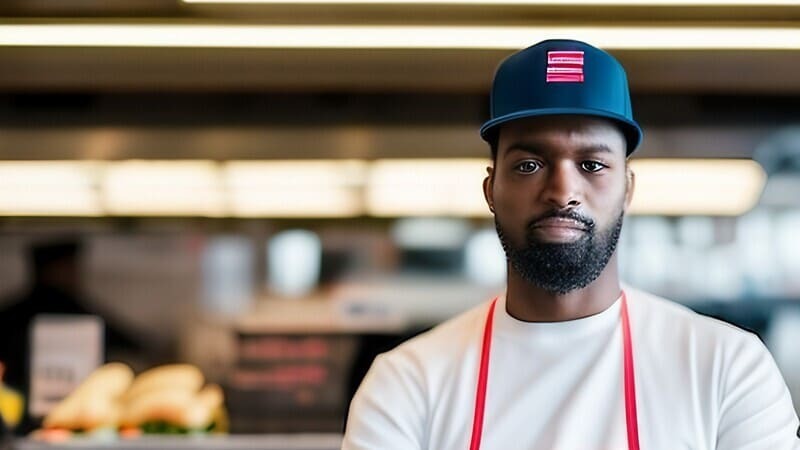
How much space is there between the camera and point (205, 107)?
147 inches

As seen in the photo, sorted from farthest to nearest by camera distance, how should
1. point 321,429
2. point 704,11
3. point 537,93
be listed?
point 321,429
point 704,11
point 537,93

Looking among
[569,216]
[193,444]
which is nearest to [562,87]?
[569,216]

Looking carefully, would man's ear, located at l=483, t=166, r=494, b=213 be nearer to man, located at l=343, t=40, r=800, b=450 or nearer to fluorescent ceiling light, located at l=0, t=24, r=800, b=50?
man, located at l=343, t=40, r=800, b=450

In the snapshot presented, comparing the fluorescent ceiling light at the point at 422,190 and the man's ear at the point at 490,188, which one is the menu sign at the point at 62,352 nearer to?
the fluorescent ceiling light at the point at 422,190

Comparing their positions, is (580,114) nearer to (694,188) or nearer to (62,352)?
(694,188)

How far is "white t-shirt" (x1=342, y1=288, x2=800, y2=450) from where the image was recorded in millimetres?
1111

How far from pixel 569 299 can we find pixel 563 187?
14cm

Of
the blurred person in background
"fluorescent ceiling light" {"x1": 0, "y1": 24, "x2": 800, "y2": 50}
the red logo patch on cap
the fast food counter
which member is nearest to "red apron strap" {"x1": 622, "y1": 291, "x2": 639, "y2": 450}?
the red logo patch on cap

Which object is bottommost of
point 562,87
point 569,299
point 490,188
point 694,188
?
point 694,188

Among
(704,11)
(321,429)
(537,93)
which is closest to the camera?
(537,93)

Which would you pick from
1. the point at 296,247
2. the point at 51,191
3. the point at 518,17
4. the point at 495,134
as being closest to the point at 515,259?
the point at 495,134

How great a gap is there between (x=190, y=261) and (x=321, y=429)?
2.29 feet

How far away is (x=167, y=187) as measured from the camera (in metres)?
3.76

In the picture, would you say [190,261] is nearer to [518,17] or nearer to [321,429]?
[321,429]
